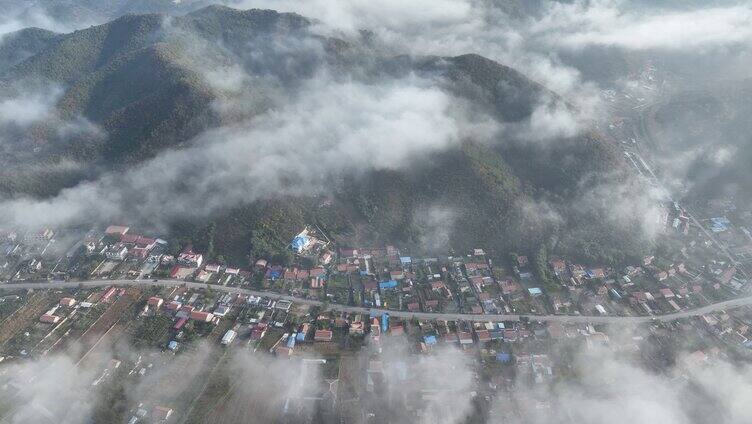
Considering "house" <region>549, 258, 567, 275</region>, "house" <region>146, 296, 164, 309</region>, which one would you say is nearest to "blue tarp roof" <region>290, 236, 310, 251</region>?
"house" <region>146, 296, 164, 309</region>

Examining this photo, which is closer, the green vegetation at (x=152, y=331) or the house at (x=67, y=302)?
the green vegetation at (x=152, y=331)

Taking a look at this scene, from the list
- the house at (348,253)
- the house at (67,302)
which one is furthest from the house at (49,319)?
the house at (348,253)

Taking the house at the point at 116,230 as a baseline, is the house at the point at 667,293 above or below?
below

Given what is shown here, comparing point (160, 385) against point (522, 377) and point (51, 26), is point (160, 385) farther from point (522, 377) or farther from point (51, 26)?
point (51, 26)

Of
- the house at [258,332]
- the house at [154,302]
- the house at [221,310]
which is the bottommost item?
the house at [258,332]

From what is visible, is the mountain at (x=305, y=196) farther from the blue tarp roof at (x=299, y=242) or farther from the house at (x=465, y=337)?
the house at (x=465, y=337)

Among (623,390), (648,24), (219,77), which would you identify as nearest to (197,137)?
(219,77)

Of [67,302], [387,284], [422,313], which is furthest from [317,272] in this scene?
[67,302]

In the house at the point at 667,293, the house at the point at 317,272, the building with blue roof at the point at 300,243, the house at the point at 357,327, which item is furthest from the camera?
the building with blue roof at the point at 300,243
